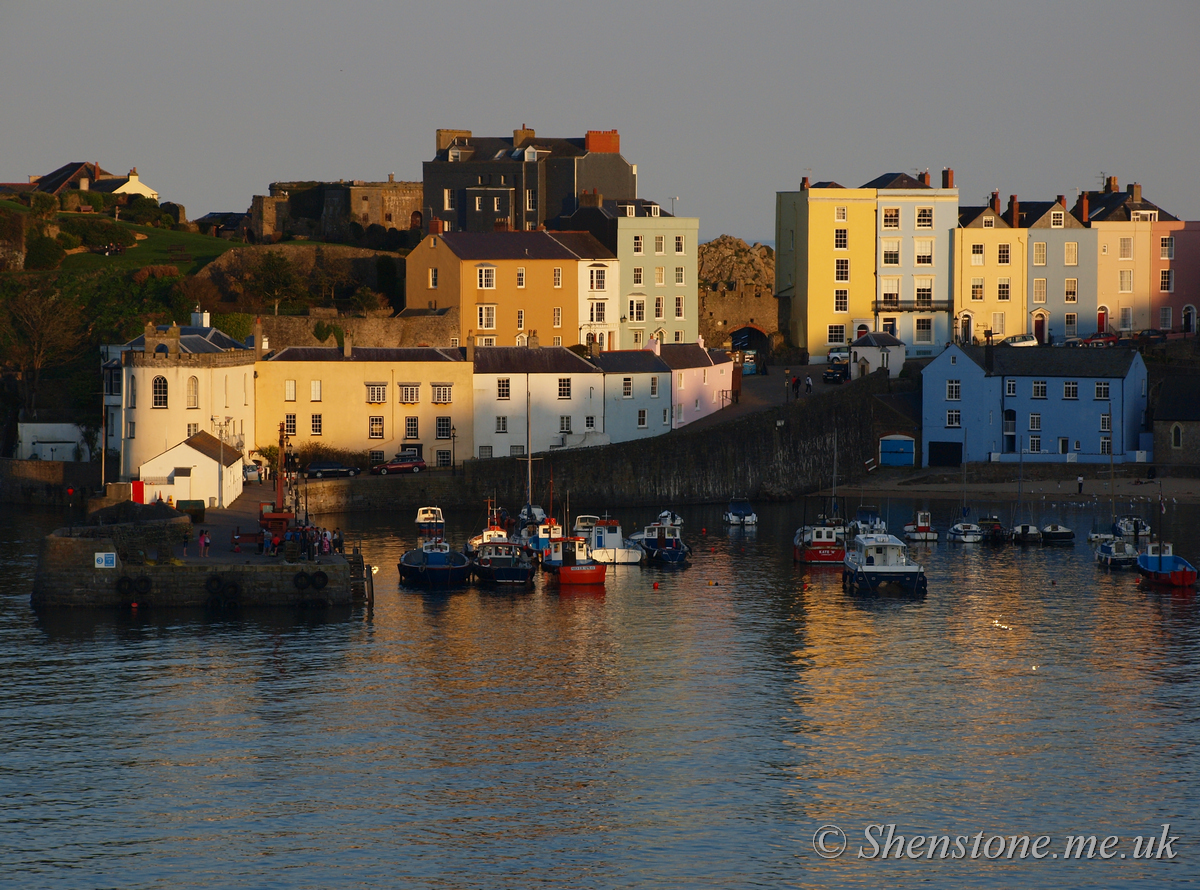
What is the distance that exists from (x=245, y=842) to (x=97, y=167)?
113 m

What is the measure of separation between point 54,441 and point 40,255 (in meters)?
26.1

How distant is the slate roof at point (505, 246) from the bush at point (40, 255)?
2704 centimetres

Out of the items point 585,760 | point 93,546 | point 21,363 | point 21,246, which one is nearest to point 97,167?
point 21,246

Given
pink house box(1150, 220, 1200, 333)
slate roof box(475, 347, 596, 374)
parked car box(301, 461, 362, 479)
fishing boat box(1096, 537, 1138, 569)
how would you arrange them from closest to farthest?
fishing boat box(1096, 537, 1138, 569), parked car box(301, 461, 362, 479), slate roof box(475, 347, 596, 374), pink house box(1150, 220, 1200, 333)

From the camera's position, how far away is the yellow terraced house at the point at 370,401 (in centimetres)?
8225

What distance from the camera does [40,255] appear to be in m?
105

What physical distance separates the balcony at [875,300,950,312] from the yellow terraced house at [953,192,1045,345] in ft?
3.07

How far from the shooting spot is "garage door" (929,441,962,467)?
89.9m

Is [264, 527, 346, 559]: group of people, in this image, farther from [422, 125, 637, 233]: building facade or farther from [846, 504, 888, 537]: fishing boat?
[422, 125, 637, 233]: building facade

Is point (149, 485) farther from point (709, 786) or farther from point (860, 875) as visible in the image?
point (860, 875)

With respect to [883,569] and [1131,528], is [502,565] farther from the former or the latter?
[1131,528]

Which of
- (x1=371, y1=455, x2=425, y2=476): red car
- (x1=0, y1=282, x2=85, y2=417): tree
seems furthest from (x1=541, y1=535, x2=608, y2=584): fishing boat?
(x1=0, y1=282, x2=85, y2=417): tree

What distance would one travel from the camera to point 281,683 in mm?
46281

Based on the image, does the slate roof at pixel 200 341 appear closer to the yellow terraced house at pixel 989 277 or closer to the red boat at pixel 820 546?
the red boat at pixel 820 546
